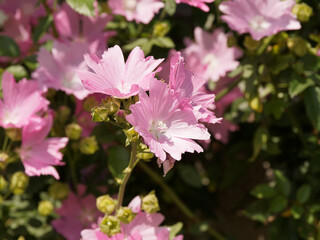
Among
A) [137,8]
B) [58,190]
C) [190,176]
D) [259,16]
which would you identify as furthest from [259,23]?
[58,190]

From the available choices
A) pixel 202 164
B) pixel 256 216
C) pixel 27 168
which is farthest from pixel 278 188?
pixel 27 168

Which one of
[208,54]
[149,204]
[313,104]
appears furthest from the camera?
[208,54]

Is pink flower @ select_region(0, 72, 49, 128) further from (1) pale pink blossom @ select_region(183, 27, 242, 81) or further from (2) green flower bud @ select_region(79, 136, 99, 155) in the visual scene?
(1) pale pink blossom @ select_region(183, 27, 242, 81)

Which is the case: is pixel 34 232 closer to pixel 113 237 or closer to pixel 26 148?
pixel 26 148

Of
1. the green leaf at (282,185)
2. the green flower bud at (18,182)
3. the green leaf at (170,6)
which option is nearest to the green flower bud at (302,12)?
the green leaf at (170,6)

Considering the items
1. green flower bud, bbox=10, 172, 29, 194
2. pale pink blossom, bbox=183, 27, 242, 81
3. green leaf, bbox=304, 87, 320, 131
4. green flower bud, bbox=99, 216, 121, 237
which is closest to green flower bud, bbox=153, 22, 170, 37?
pale pink blossom, bbox=183, 27, 242, 81

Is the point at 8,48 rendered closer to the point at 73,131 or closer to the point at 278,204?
the point at 73,131
